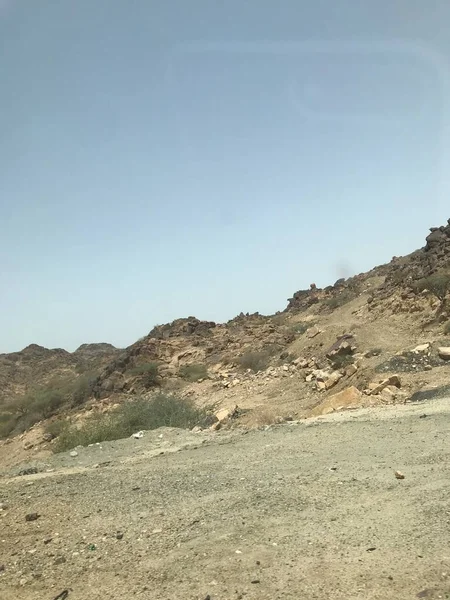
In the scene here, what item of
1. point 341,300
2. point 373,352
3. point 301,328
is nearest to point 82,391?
point 301,328

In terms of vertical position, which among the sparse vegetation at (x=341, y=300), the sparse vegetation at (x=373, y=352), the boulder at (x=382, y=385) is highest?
the sparse vegetation at (x=341, y=300)

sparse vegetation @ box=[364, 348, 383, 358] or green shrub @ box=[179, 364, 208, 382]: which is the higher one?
green shrub @ box=[179, 364, 208, 382]

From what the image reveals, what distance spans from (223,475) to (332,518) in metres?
2.29

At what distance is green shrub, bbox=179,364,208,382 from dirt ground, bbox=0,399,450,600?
1599 centimetres

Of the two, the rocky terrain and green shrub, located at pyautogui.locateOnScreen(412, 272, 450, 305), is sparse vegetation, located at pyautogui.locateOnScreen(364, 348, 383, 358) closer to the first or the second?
the rocky terrain

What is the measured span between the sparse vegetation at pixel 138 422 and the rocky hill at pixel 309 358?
1241mm

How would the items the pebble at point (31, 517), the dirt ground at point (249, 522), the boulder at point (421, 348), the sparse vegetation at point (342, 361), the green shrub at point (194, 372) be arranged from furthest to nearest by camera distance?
the green shrub at point (194, 372)
the sparse vegetation at point (342, 361)
the boulder at point (421, 348)
the pebble at point (31, 517)
the dirt ground at point (249, 522)

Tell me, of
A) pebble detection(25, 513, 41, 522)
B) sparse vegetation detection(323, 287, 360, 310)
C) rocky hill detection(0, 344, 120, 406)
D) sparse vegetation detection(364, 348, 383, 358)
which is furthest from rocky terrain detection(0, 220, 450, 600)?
rocky hill detection(0, 344, 120, 406)

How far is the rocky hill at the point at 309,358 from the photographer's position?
14.3 metres

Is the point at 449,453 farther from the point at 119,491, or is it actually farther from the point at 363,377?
the point at 363,377

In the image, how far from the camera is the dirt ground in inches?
164

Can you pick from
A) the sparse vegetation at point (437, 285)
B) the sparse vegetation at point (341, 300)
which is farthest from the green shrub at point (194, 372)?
the sparse vegetation at point (341, 300)

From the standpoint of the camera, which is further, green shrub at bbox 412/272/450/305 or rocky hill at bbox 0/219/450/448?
green shrub at bbox 412/272/450/305

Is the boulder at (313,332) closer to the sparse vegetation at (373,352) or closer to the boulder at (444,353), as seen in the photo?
the sparse vegetation at (373,352)
